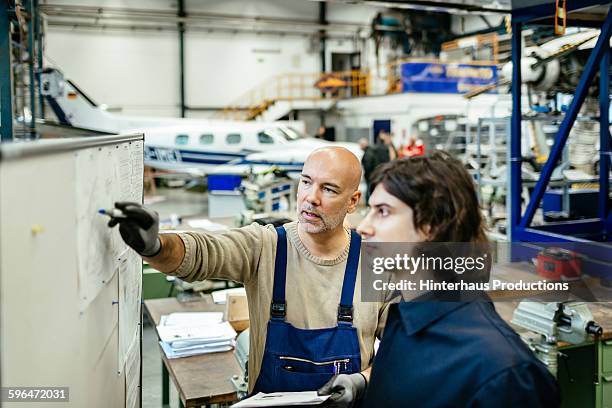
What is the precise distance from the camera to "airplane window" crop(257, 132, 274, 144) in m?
14.2

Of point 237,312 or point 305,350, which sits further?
point 237,312

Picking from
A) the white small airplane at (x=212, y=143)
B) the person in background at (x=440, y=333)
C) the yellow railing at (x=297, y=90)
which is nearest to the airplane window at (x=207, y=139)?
the white small airplane at (x=212, y=143)

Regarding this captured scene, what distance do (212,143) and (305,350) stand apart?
12604 mm

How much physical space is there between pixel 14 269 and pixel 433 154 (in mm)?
996

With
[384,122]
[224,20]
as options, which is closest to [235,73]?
[224,20]

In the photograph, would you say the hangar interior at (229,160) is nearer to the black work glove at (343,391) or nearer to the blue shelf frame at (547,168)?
the blue shelf frame at (547,168)

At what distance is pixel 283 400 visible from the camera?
1.88m

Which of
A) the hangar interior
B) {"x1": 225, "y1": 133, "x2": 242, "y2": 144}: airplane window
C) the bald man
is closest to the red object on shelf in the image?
the hangar interior

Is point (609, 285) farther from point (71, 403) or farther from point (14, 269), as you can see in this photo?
point (14, 269)

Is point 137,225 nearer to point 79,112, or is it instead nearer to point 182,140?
point 182,140

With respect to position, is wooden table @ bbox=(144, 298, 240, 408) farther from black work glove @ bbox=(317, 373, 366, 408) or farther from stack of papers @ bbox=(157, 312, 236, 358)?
black work glove @ bbox=(317, 373, 366, 408)

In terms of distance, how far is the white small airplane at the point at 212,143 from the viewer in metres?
14.0

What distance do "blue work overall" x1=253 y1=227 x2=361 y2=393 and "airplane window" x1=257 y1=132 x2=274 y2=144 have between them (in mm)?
12147

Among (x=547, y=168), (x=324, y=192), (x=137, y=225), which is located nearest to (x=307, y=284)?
(x=324, y=192)
